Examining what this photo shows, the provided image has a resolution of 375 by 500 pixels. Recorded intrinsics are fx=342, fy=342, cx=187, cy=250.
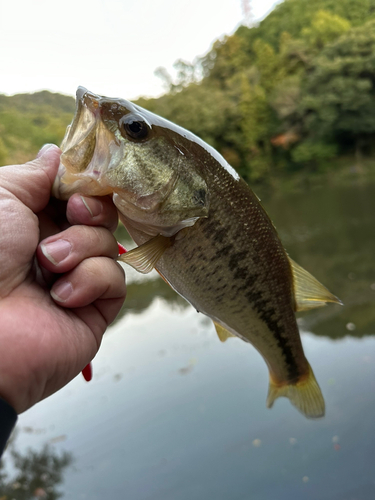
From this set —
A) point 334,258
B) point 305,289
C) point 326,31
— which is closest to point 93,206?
point 305,289

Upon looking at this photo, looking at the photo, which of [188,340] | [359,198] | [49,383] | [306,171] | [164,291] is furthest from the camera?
[306,171]

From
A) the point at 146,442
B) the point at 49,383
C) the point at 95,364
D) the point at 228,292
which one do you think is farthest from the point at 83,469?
the point at 228,292

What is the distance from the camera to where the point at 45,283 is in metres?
1.52

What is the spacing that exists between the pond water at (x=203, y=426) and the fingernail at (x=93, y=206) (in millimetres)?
3470

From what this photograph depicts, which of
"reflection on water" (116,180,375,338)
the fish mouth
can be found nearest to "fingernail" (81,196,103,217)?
the fish mouth

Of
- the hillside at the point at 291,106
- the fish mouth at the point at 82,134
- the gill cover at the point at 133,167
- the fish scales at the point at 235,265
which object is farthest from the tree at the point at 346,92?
the fish mouth at the point at 82,134

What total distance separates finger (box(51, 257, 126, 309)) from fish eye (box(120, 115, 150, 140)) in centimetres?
54

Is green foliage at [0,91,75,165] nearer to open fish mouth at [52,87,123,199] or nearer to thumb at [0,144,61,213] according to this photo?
thumb at [0,144,61,213]

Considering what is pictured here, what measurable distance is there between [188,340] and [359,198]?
1355cm

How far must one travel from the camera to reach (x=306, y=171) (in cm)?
3011

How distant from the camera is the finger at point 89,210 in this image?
4.63 ft

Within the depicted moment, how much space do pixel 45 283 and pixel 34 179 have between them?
0.46 m

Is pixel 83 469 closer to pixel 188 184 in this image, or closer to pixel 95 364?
pixel 95 364

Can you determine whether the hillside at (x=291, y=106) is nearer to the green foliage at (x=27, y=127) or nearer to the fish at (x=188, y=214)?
the green foliage at (x=27, y=127)
